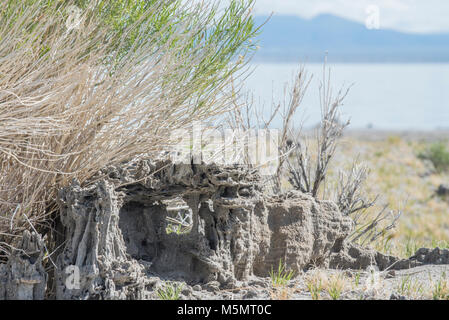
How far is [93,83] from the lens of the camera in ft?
14.9

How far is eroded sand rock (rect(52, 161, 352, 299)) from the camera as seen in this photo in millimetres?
3932

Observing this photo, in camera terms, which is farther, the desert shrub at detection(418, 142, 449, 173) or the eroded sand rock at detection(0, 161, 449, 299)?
the desert shrub at detection(418, 142, 449, 173)

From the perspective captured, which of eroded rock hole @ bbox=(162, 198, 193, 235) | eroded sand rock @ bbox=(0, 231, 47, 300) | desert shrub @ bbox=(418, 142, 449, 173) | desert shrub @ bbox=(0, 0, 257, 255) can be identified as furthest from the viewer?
desert shrub @ bbox=(418, 142, 449, 173)

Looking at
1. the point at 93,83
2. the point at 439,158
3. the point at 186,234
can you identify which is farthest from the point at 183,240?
the point at 439,158

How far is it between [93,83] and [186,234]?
1323mm

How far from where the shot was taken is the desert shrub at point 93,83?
4.25 metres

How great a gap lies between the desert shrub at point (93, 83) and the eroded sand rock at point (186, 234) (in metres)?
0.31

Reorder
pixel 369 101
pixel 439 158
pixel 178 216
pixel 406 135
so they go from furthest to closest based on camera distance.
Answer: pixel 369 101 < pixel 406 135 < pixel 439 158 < pixel 178 216

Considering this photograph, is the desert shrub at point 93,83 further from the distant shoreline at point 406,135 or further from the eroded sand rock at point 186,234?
the distant shoreline at point 406,135

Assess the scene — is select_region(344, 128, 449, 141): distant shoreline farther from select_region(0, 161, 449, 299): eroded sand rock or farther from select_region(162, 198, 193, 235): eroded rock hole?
select_region(0, 161, 449, 299): eroded sand rock

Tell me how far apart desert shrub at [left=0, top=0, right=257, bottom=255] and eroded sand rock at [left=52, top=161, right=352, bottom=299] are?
308 mm

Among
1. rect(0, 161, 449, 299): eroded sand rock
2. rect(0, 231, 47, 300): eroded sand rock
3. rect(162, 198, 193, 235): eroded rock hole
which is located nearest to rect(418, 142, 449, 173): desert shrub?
rect(162, 198, 193, 235): eroded rock hole

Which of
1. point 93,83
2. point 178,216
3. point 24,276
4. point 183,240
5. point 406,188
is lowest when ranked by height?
point 24,276

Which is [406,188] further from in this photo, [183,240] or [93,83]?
[93,83]
